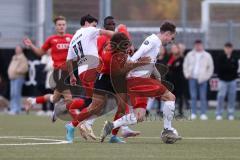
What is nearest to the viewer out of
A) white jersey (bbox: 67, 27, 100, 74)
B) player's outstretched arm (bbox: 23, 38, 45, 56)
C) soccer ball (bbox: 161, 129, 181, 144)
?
soccer ball (bbox: 161, 129, 181, 144)

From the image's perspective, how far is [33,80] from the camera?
31.0 metres

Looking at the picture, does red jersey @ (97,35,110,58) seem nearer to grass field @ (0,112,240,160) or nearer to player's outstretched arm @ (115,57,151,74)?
player's outstretched arm @ (115,57,151,74)

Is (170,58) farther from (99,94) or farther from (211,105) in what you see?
(99,94)

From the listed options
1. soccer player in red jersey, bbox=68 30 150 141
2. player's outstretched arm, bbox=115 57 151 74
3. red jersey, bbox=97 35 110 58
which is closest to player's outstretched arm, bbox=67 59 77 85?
red jersey, bbox=97 35 110 58

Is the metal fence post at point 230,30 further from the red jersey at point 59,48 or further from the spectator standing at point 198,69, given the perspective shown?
the red jersey at point 59,48

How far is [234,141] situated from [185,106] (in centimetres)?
1535

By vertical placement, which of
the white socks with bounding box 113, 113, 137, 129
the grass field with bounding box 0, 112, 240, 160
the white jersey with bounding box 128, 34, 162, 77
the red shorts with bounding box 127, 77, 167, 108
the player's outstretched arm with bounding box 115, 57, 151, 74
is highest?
the white jersey with bounding box 128, 34, 162, 77

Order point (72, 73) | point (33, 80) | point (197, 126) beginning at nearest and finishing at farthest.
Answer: point (72, 73) → point (197, 126) → point (33, 80)

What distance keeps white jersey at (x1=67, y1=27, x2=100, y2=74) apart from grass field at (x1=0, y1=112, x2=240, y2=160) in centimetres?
147

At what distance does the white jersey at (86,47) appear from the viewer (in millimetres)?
16844

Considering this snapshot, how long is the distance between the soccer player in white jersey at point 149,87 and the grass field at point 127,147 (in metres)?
0.36

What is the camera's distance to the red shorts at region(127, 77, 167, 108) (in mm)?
16250

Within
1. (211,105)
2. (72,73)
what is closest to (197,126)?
(72,73)

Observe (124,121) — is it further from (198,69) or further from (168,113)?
(198,69)
